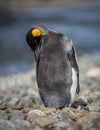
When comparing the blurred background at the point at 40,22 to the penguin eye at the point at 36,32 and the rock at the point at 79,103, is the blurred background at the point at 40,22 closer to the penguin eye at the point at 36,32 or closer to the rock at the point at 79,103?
the rock at the point at 79,103

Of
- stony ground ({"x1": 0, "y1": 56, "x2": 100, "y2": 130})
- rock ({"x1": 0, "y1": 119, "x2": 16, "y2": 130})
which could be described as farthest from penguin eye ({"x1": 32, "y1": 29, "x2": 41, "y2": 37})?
rock ({"x1": 0, "y1": 119, "x2": 16, "y2": 130})

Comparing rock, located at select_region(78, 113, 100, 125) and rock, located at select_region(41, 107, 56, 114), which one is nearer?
rock, located at select_region(78, 113, 100, 125)

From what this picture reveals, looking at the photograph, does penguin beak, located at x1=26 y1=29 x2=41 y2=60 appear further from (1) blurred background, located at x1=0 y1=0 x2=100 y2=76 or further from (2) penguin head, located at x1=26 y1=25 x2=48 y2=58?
(1) blurred background, located at x1=0 y1=0 x2=100 y2=76

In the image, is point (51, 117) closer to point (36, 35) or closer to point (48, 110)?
point (48, 110)

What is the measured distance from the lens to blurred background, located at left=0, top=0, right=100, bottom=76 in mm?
17791

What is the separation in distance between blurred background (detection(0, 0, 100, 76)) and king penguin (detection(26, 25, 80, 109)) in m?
8.29

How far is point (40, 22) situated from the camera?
27.2m

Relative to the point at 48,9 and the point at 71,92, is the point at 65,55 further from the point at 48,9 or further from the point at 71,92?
the point at 48,9

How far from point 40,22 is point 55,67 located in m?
21.8

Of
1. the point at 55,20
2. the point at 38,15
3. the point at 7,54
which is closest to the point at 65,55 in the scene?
the point at 7,54

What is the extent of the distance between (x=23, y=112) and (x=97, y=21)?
77.1 ft

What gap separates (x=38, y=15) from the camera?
1233 inches

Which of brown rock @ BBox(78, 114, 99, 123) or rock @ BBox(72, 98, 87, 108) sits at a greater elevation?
brown rock @ BBox(78, 114, 99, 123)

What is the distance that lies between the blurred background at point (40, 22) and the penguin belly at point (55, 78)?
831 cm
